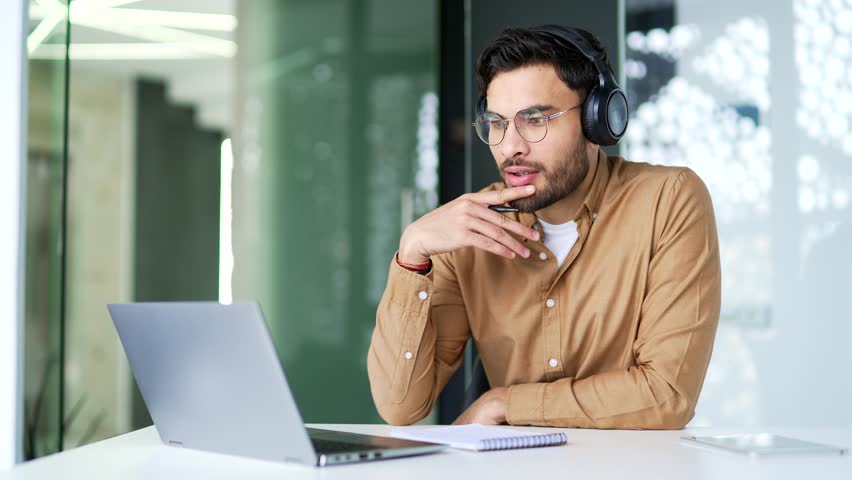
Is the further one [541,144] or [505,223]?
[541,144]

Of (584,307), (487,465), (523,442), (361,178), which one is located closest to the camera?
(487,465)

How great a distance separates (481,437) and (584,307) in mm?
752

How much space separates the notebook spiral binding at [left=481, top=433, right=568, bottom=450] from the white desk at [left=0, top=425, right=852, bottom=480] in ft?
0.05

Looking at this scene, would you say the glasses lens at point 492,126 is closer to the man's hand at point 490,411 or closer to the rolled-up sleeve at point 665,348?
the rolled-up sleeve at point 665,348

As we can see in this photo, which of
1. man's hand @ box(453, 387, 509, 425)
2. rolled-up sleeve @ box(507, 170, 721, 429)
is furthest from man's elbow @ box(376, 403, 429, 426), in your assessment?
rolled-up sleeve @ box(507, 170, 721, 429)

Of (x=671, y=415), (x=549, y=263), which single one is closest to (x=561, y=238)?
(x=549, y=263)

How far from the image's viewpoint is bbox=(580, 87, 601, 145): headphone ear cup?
1.96 meters

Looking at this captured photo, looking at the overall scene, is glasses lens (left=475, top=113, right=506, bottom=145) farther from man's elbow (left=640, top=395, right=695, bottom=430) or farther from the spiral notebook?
the spiral notebook

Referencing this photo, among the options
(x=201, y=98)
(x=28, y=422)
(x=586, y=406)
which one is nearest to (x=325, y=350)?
(x=201, y=98)

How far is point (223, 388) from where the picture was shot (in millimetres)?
1112

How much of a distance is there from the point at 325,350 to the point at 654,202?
1.92 metres

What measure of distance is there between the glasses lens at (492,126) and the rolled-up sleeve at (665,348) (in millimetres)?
381

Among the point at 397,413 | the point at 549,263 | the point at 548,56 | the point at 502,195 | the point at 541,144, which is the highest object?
the point at 548,56

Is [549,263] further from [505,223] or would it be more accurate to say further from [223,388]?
[223,388]
